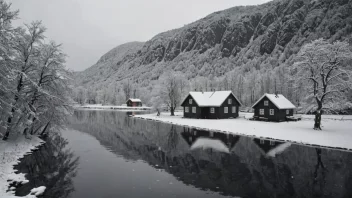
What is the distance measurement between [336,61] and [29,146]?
147 feet

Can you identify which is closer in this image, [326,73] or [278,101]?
[326,73]

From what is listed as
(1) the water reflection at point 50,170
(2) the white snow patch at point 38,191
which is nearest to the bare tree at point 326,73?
(1) the water reflection at point 50,170

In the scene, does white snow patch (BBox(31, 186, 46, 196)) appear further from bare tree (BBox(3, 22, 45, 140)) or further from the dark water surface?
bare tree (BBox(3, 22, 45, 140))

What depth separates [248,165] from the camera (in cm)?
2025

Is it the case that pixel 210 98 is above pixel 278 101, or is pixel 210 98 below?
above

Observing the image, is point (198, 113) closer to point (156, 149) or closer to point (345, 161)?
point (156, 149)

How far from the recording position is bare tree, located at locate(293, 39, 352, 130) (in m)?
35.8

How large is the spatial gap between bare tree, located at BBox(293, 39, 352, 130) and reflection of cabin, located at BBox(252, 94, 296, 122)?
14.6 meters

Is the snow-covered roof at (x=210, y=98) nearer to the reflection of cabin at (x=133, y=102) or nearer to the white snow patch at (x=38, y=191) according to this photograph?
the white snow patch at (x=38, y=191)

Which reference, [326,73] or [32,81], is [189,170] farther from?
[326,73]

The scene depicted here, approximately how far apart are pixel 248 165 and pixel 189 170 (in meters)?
5.39

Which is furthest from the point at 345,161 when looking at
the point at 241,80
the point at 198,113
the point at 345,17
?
the point at 345,17

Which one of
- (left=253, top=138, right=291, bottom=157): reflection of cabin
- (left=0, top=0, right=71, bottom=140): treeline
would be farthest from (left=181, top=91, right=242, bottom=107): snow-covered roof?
(left=0, top=0, right=71, bottom=140): treeline

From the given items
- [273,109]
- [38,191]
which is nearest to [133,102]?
[273,109]
